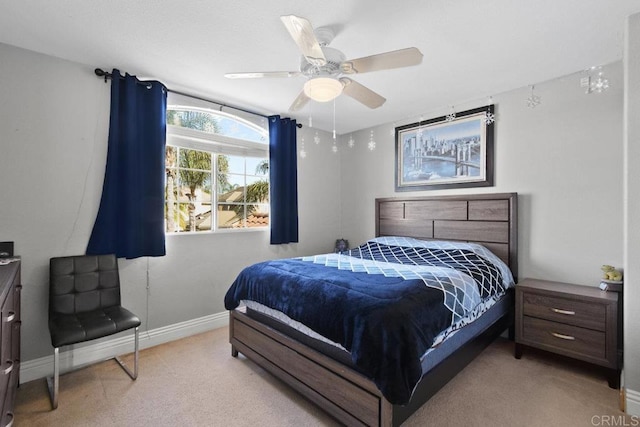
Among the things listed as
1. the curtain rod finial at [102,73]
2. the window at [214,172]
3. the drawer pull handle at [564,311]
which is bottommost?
the drawer pull handle at [564,311]

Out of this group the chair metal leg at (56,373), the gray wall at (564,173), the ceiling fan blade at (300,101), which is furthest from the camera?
the gray wall at (564,173)

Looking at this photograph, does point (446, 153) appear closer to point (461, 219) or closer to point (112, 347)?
point (461, 219)

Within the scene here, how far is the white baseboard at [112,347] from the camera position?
2.33m

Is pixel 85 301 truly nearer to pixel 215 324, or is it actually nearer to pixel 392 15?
pixel 215 324

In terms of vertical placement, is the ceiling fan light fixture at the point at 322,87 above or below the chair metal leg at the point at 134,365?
above

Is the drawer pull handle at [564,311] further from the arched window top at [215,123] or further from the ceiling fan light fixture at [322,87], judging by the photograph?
the arched window top at [215,123]

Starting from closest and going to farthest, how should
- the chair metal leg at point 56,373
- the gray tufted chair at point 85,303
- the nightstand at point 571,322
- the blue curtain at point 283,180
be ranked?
the chair metal leg at point 56,373 → the gray tufted chair at point 85,303 → the nightstand at point 571,322 → the blue curtain at point 283,180

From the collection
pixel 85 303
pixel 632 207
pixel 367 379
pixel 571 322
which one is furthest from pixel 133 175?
pixel 571 322

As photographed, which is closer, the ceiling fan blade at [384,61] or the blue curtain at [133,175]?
the ceiling fan blade at [384,61]

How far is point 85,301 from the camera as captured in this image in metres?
2.44

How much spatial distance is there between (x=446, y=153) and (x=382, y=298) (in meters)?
2.47

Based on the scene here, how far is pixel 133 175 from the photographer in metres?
2.71

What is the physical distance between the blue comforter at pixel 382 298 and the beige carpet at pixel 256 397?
586 mm

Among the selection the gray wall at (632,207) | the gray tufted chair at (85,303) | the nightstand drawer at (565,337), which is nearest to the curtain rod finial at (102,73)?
the gray tufted chair at (85,303)
